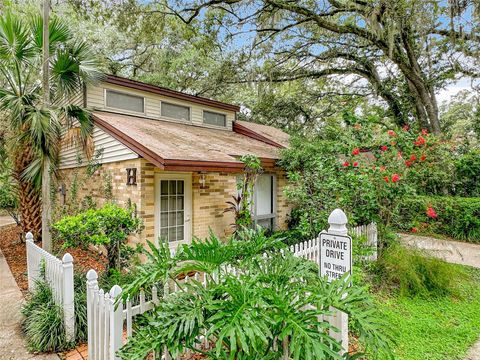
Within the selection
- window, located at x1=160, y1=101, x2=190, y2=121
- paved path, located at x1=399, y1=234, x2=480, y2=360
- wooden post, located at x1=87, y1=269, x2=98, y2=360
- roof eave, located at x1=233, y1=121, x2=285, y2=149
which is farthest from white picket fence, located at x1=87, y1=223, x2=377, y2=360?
roof eave, located at x1=233, y1=121, x2=285, y2=149

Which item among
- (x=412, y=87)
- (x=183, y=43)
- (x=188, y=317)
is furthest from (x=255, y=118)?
(x=188, y=317)

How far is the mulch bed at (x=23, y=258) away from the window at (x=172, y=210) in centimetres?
156

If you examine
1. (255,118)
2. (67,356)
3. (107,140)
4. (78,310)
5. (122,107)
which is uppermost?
(255,118)

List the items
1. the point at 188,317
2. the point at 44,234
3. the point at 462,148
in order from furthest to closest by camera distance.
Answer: the point at 462,148 → the point at 44,234 → the point at 188,317

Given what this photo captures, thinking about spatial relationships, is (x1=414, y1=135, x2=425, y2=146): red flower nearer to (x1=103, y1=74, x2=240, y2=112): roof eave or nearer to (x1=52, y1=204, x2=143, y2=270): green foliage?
(x1=52, y1=204, x2=143, y2=270): green foliage

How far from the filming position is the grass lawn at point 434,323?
368 centimetres

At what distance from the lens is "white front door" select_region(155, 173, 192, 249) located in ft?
22.2

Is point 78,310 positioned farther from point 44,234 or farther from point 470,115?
point 470,115

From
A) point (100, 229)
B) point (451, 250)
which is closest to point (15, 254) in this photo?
point (100, 229)

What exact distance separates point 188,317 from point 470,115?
2391 centimetres

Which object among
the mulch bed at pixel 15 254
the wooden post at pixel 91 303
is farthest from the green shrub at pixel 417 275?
Result: the mulch bed at pixel 15 254

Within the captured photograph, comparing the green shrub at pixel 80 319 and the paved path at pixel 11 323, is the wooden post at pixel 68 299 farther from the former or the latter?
the paved path at pixel 11 323

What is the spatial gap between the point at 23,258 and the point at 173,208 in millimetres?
4150

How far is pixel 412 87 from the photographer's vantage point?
12.2 meters
